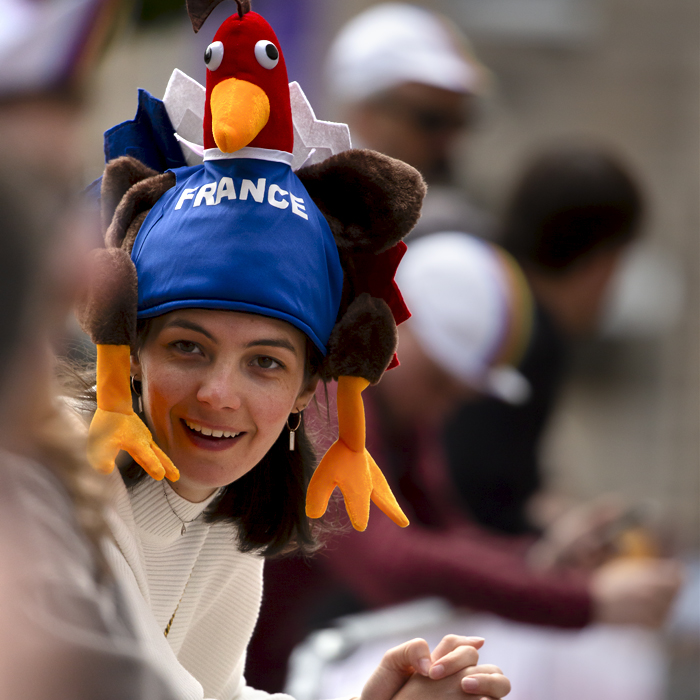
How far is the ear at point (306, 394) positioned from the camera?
150 cm

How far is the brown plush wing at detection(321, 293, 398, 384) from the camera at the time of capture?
1.41 meters

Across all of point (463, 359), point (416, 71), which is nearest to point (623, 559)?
point (463, 359)

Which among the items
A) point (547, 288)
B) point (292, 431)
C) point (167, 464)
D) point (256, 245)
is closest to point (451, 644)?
point (292, 431)

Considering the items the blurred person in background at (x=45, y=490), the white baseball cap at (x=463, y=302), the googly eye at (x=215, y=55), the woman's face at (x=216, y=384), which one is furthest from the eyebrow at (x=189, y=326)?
the white baseball cap at (x=463, y=302)

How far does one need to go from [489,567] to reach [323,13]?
3.46m

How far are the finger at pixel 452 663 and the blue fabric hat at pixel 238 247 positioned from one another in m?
0.48

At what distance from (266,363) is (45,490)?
65cm

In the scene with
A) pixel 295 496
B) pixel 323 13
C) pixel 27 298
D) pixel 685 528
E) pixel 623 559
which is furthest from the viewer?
pixel 685 528

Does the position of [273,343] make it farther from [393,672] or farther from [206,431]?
[393,672]

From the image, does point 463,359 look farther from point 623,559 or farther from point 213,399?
point 213,399

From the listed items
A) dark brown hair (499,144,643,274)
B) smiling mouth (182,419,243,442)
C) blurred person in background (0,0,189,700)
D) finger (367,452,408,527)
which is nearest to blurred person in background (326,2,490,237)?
dark brown hair (499,144,643,274)

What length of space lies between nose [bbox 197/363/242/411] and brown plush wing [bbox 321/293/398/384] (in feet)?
0.48

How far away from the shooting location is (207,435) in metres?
1.39

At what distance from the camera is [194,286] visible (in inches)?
51.2
